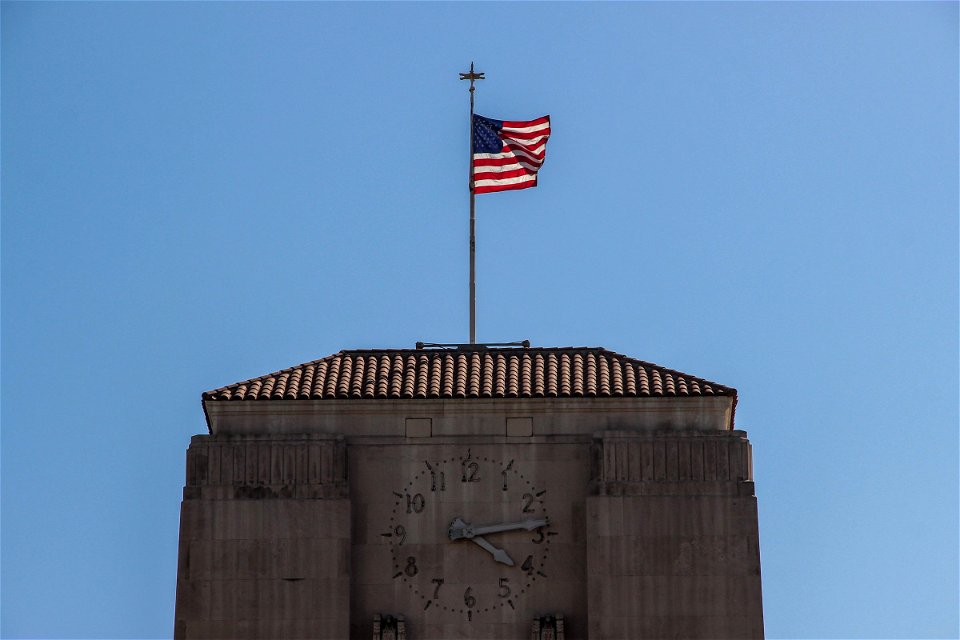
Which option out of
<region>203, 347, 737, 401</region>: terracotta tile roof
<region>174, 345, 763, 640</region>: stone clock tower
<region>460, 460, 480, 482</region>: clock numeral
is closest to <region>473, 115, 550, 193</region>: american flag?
<region>203, 347, 737, 401</region>: terracotta tile roof

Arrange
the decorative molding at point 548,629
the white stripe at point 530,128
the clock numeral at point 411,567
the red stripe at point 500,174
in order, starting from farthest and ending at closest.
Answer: the white stripe at point 530,128 < the red stripe at point 500,174 < the clock numeral at point 411,567 < the decorative molding at point 548,629

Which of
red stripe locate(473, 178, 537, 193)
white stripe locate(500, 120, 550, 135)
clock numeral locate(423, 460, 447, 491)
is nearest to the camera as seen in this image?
clock numeral locate(423, 460, 447, 491)

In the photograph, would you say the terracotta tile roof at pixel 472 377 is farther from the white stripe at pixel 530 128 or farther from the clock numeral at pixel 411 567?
A: the white stripe at pixel 530 128

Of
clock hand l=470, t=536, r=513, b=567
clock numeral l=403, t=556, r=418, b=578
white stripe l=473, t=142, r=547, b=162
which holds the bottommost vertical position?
clock numeral l=403, t=556, r=418, b=578

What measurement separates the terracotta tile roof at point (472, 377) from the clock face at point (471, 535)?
182cm

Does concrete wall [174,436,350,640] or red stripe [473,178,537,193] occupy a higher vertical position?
red stripe [473,178,537,193]

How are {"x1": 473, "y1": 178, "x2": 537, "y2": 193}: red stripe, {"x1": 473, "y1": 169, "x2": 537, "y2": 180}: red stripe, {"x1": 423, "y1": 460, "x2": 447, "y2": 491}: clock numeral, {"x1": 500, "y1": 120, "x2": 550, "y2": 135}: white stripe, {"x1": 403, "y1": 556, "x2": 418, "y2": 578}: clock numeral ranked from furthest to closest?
{"x1": 500, "y1": 120, "x2": 550, "y2": 135}: white stripe, {"x1": 473, "y1": 169, "x2": 537, "y2": 180}: red stripe, {"x1": 473, "y1": 178, "x2": 537, "y2": 193}: red stripe, {"x1": 423, "y1": 460, "x2": 447, "y2": 491}: clock numeral, {"x1": 403, "y1": 556, "x2": 418, "y2": 578}: clock numeral

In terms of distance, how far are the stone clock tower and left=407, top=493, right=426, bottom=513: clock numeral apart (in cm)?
3

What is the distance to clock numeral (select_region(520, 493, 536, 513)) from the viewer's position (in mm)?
58750

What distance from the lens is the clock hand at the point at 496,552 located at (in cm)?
5825

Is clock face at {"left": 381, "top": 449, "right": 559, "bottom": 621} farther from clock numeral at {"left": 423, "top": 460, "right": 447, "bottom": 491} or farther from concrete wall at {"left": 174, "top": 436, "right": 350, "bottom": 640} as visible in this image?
concrete wall at {"left": 174, "top": 436, "right": 350, "bottom": 640}

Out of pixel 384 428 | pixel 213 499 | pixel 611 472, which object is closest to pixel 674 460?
pixel 611 472

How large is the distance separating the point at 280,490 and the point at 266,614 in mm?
2763

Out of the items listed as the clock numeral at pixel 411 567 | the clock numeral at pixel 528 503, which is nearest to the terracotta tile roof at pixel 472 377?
the clock numeral at pixel 528 503
